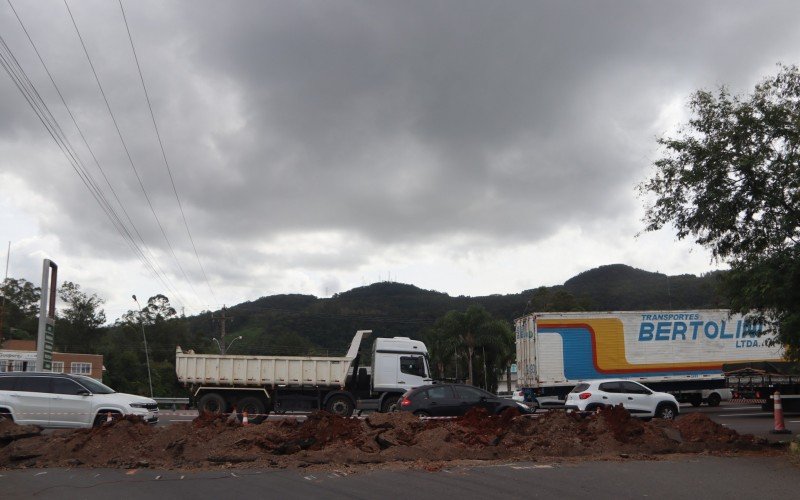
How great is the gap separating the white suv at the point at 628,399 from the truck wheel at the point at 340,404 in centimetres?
821

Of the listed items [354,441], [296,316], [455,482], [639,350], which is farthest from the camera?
[296,316]

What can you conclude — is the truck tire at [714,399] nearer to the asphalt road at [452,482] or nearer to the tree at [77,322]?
the asphalt road at [452,482]

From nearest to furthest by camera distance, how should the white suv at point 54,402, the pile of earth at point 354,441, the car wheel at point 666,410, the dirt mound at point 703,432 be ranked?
1. the pile of earth at point 354,441
2. the dirt mound at point 703,432
3. the white suv at point 54,402
4. the car wheel at point 666,410

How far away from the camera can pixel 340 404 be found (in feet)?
82.3

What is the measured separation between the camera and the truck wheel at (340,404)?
25.0 metres

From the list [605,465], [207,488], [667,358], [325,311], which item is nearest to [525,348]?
[667,358]

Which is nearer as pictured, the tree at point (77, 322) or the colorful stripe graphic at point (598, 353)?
the colorful stripe graphic at point (598, 353)

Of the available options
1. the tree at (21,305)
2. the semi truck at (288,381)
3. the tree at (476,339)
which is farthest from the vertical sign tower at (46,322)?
the tree at (21,305)

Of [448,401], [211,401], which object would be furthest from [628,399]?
[211,401]

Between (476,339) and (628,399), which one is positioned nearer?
(628,399)

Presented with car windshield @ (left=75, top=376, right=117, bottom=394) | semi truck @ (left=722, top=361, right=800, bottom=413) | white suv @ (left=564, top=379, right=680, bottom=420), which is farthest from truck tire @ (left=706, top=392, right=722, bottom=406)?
car windshield @ (left=75, top=376, right=117, bottom=394)

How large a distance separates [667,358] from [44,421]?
23.7 m

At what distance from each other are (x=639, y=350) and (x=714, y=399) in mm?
4314

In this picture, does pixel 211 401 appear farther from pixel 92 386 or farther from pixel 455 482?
pixel 455 482
